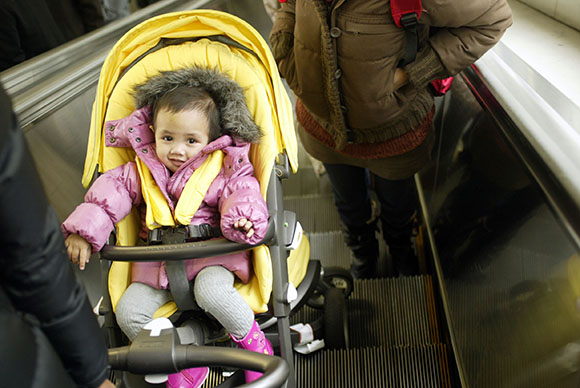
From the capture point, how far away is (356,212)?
2.51m

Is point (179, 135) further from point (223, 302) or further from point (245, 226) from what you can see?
point (223, 302)

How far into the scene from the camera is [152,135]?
1806 millimetres

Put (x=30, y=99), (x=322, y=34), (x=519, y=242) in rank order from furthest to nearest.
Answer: (x=30, y=99) < (x=322, y=34) < (x=519, y=242)

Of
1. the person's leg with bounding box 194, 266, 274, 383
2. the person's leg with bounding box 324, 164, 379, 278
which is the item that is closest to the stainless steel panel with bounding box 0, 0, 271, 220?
the person's leg with bounding box 194, 266, 274, 383

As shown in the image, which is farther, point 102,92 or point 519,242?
point 102,92

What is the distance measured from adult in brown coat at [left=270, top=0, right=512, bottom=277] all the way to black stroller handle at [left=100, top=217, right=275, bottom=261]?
0.69m

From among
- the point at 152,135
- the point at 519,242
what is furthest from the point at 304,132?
the point at 519,242

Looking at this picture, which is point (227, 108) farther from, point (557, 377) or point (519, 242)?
point (557, 377)

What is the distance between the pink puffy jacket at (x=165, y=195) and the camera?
Result: 1.48 meters

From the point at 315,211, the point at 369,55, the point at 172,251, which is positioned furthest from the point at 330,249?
the point at 172,251

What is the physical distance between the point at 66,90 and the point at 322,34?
127 centimetres

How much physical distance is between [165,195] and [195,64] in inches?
21.1

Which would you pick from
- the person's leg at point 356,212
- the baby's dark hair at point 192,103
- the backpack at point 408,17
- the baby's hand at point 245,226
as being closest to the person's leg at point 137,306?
the baby's hand at point 245,226

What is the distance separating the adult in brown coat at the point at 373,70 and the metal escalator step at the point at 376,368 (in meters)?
0.71
